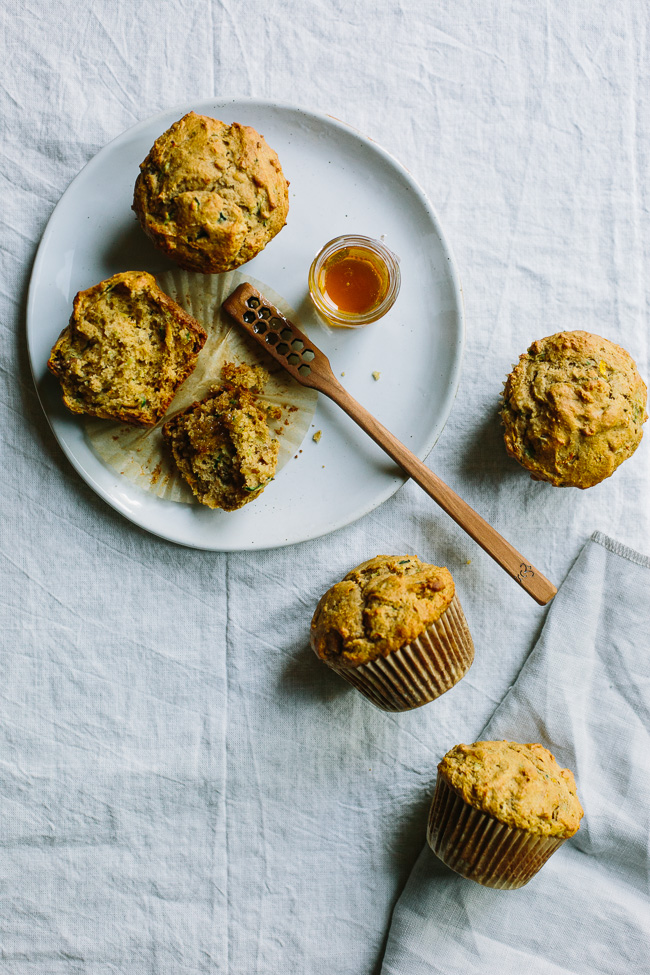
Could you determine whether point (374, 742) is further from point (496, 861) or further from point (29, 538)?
point (29, 538)

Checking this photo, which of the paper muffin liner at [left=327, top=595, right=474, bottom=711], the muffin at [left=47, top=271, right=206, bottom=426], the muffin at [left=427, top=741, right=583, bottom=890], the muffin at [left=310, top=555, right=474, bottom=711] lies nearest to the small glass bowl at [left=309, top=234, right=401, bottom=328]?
the muffin at [left=47, top=271, right=206, bottom=426]

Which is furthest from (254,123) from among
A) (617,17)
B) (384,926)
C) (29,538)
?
(384,926)

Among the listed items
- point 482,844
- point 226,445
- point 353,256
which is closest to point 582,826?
point 482,844

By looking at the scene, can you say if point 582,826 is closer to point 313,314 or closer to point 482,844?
point 482,844

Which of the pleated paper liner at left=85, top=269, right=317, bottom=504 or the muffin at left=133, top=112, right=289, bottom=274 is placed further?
the pleated paper liner at left=85, top=269, right=317, bottom=504

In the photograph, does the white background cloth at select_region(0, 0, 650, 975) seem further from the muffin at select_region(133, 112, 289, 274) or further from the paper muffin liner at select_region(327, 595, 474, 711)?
the muffin at select_region(133, 112, 289, 274)

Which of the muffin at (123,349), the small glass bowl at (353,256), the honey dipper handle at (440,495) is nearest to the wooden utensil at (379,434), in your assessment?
the honey dipper handle at (440,495)

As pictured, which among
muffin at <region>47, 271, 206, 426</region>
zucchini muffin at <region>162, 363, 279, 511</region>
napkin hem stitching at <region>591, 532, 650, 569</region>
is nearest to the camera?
muffin at <region>47, 271, 206, 426</region>
